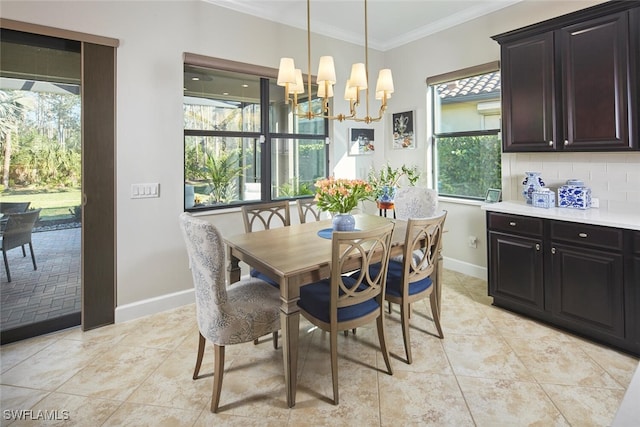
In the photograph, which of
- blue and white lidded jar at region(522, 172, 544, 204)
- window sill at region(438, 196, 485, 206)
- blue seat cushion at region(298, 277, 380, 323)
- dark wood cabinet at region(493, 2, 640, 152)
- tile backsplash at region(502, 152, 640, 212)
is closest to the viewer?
blue seat cushion at region(298, 277, 380, 323)

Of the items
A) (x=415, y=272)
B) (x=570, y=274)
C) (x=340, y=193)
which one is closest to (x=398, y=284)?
(x=415, y=272)

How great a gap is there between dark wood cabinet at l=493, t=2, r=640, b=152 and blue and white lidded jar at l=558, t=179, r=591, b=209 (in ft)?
1.21

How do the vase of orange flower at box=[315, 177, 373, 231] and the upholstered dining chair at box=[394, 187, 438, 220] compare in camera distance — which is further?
the upholstered dining chair at box=[394, 187, 438, 220]

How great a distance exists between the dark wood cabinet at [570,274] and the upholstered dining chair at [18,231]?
3893 millimetres

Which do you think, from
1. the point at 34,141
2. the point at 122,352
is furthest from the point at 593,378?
the point at 34,141

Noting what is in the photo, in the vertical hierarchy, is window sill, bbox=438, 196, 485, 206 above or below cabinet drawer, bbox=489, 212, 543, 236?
above

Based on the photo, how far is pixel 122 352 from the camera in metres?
2.50

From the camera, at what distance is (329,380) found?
2162mm

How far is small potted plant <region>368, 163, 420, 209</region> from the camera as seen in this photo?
3.99 m

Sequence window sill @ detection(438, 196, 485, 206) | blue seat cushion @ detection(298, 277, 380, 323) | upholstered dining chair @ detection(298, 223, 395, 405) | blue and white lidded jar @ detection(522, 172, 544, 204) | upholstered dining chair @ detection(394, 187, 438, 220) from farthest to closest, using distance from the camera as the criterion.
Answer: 1. window sill @ detection(438, 196, 485, 206)
2. upholstered dining chair @ detection(394, 187, 438, 220)
3. blue and white lidded jar @ detection(522, 172, 544, 204)
4. blue seat cushion @ detection(298, 277, 380, 323)
5. upholstered dining chair @ detection(298, 223, 395, 405)

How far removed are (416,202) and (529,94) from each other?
136 cm

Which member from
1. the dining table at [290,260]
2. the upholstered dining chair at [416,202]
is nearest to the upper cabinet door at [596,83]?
the upholstered dining chair at [416,202]

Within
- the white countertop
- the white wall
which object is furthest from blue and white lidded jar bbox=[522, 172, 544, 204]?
the white wall

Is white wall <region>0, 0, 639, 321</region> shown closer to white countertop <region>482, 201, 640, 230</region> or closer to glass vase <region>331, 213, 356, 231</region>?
white countertop <region>482, 201, 640, 230</region>
